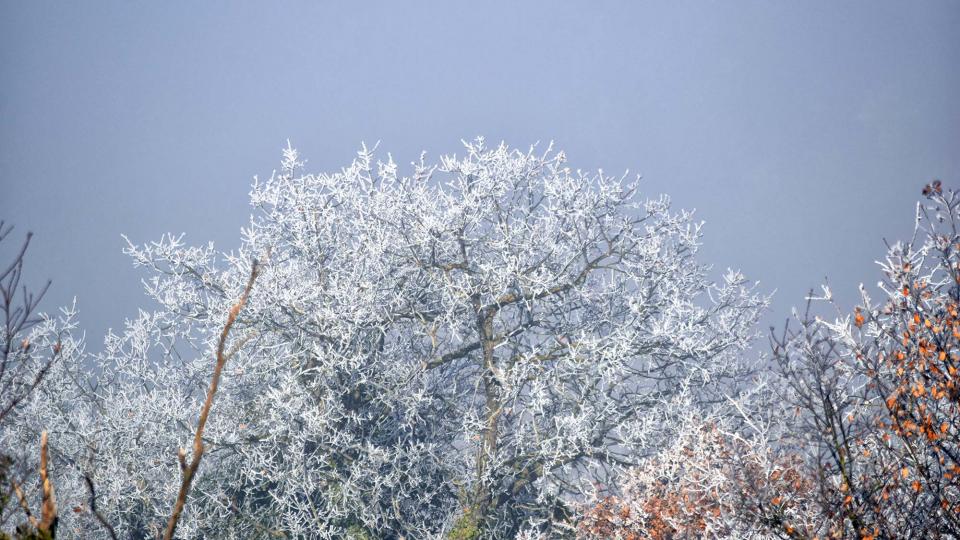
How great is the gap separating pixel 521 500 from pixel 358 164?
709cm

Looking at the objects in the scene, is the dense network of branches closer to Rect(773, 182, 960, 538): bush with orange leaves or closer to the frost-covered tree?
the frost-covered tree

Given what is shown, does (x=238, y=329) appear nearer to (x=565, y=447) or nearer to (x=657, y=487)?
(x=565, y=447)

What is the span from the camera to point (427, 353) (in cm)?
1242

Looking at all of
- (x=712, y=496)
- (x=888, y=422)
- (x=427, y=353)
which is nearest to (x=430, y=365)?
(x=427, y=353)

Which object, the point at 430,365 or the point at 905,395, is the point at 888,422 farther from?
the point at 430,365

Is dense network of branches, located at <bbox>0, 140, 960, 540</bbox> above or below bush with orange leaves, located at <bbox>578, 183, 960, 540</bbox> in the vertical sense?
above

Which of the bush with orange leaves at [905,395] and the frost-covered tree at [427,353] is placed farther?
the frost-covered tree at [427,353]

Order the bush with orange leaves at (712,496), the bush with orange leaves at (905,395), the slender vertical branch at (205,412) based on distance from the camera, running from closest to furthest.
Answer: the slender vertical branch at (205,412), the bush with orange leaves at (905,395), the bush with orange leaves at (712,496)

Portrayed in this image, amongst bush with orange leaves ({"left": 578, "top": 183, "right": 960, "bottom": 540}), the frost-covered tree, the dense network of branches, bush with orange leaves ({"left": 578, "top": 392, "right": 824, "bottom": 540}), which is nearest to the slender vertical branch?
bush with orange leaves ({"left": 578, "top": 183, "right": 960, "bottom": 540})

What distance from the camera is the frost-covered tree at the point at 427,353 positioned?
436 inches

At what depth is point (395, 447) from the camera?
1106 centimetres

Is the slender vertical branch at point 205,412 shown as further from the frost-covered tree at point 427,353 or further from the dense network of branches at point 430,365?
the frost-covered tree at point 427,353

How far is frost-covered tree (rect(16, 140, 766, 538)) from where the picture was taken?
11078mm

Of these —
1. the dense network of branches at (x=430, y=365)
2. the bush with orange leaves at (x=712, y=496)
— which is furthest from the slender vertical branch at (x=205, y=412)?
the dense network of branches at (x=430, y=365)
